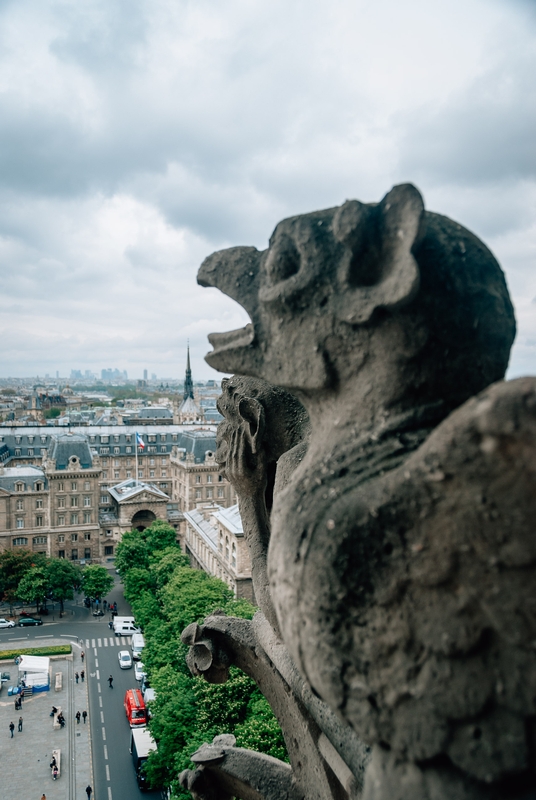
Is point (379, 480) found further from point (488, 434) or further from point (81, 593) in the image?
point (81, 593)

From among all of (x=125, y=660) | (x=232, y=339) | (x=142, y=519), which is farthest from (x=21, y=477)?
(x=232, y=339)

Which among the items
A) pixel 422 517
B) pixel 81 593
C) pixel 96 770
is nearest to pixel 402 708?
pixel 422 517

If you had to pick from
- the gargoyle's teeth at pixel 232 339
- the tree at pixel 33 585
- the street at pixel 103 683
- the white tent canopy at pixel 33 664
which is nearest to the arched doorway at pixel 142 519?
the street at pixel 103 683

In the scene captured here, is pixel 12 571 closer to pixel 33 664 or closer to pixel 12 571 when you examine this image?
pixel 12 571

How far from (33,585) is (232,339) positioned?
54874 millimetres

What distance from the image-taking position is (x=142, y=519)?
7362 centimetres

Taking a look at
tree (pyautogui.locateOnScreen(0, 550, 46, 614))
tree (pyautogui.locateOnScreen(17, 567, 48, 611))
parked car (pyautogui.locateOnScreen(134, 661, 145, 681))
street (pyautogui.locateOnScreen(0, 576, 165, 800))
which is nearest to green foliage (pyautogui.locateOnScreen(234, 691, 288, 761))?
street (pyautogui.locateOnScreen(0, 576, 165, 800))

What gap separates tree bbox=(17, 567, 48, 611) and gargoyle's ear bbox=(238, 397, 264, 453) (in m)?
52.9

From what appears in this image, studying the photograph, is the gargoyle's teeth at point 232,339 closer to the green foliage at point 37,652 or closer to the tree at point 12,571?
the green foliage at point 37,652

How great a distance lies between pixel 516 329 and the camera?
405 centimetres

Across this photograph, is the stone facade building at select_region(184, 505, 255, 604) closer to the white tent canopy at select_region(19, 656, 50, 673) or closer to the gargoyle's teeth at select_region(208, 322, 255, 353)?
the white tent canopy at select_region(19, 656, 50, 673)

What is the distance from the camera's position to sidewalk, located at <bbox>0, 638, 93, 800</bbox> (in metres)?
30.2

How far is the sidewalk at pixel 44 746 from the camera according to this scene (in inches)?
1189

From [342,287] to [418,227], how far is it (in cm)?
54
